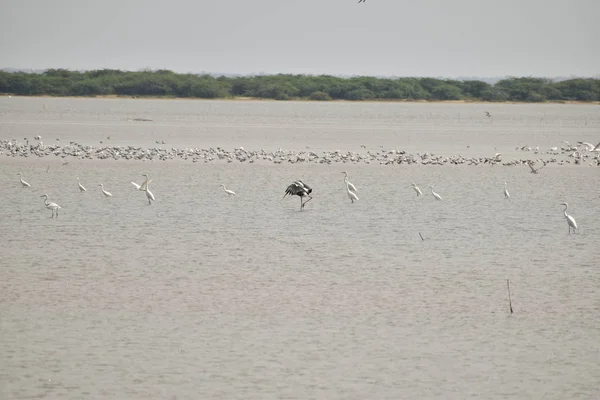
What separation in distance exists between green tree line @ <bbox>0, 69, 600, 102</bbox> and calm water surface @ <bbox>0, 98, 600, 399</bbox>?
66407 mm

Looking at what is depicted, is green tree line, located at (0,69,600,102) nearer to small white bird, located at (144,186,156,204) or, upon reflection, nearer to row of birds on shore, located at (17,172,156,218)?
row of birds on shore, located at (17,172,156,218)

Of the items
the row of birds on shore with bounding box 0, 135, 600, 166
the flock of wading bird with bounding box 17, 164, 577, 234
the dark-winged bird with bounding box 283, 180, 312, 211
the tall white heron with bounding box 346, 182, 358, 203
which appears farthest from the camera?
the row of birds on shore with bounding box 0, 135, 600, 166

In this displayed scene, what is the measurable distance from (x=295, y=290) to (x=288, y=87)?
260ft

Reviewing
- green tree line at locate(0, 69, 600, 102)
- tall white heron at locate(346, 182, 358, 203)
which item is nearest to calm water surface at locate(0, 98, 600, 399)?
tall white heron at locate(346, 182, 358, 203)

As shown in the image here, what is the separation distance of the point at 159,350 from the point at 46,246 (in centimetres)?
524

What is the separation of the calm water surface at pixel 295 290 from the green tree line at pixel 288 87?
66.4 m

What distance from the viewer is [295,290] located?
1130 cm

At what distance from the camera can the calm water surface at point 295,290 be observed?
826cm

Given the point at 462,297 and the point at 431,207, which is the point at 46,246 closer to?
the point at 462,297

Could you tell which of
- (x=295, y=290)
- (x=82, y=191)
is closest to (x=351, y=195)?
(x=82, y=191)

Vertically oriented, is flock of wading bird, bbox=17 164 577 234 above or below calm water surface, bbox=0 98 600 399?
above

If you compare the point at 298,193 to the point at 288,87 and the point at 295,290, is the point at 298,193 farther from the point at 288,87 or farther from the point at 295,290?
the point at 288,87

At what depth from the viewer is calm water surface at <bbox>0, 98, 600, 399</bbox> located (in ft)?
27.1

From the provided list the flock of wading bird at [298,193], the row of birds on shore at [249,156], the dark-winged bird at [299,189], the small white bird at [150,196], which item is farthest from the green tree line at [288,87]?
the dark-winged bird at [299,189]
